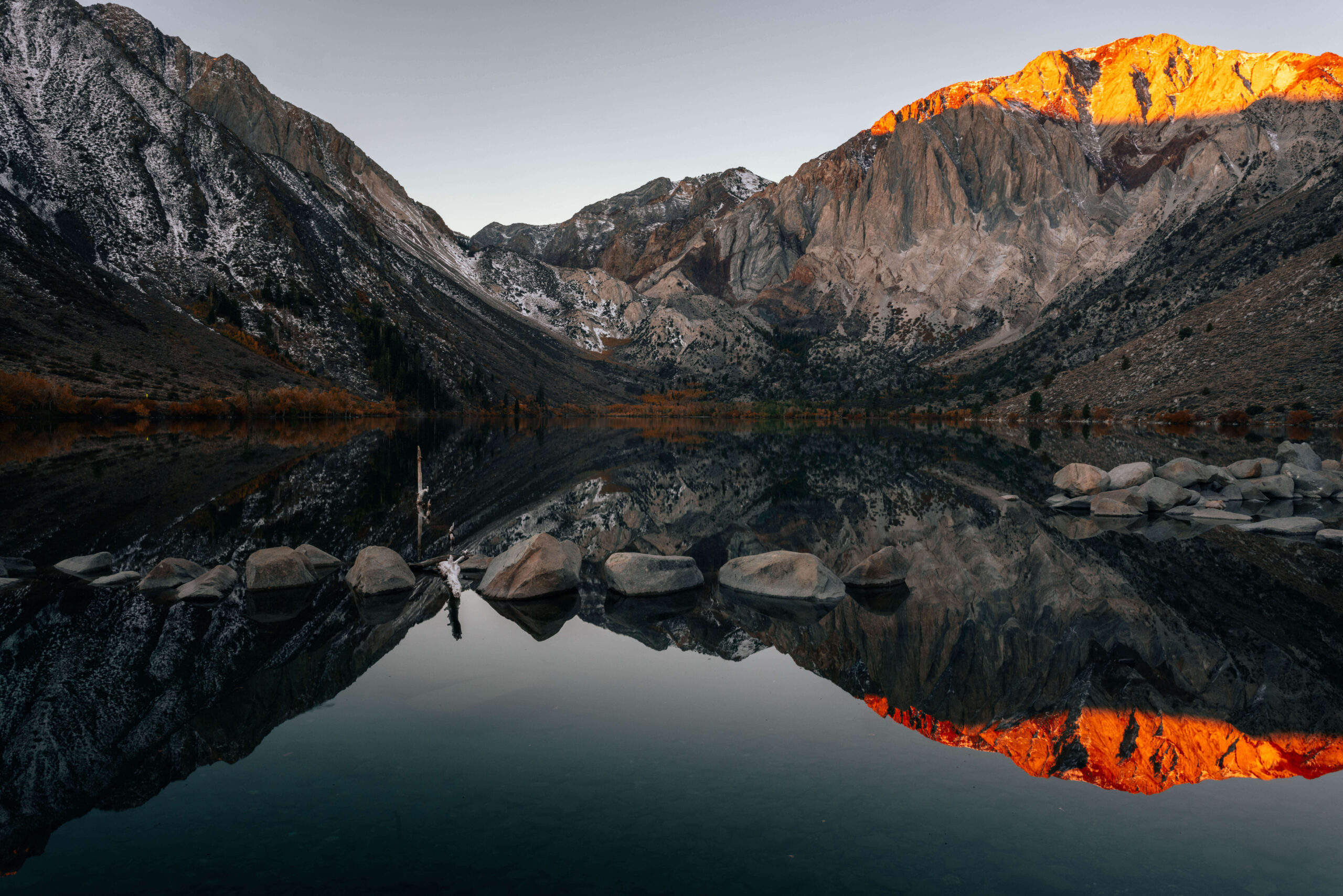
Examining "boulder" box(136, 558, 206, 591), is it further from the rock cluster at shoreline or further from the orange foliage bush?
the orange foliage bush

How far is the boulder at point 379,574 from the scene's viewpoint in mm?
20031

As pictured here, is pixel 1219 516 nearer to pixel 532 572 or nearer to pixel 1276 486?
pixel 1276 486

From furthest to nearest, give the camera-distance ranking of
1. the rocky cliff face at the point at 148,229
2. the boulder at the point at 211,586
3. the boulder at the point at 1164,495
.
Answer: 1. the rocky cliff face at the point at 148,229
2. the boulder at the point at 1164,495
3. the boulder at the point at 211,586

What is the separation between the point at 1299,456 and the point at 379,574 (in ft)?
163

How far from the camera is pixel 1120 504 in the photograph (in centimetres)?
3488

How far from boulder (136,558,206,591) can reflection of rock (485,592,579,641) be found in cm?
839

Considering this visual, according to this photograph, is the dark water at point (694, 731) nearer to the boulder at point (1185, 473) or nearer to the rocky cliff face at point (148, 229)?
the boulder at point (1185, 473)

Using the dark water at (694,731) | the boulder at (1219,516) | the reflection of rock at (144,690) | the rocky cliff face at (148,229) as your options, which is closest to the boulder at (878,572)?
the dark water at (694,731)

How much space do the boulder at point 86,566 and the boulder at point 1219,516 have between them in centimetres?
4262

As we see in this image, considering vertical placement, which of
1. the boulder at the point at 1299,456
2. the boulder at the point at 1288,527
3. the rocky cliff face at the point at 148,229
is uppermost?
the rocky cliff face at the point at 148,229

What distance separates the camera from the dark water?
7.70 meters

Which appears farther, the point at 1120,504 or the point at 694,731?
the point at 1120,504

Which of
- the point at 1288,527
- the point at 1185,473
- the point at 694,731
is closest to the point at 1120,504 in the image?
the point at 1288,527

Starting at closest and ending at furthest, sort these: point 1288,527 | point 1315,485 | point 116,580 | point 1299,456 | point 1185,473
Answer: point 116,580 < point 1288,527 < point 1315,485 < point 1185,473 < point 1299,456
